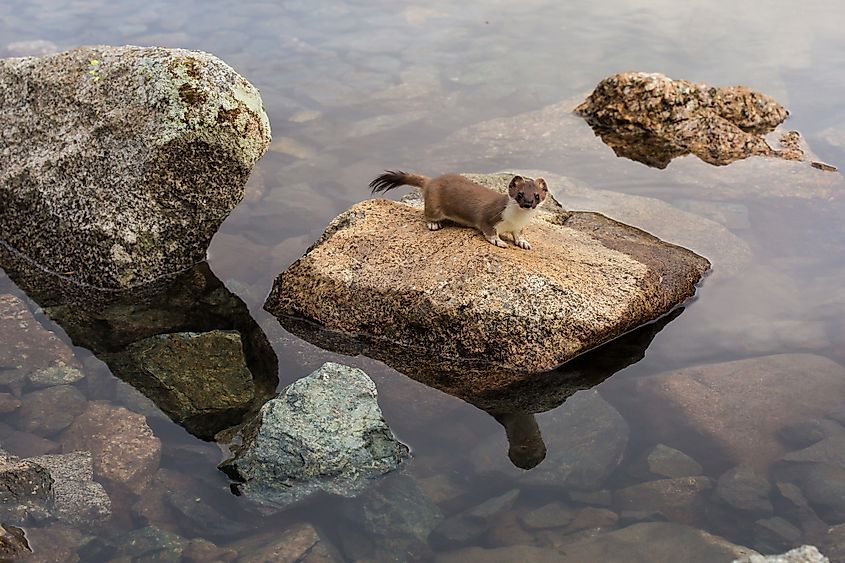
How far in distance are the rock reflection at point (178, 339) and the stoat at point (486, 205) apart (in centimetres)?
207

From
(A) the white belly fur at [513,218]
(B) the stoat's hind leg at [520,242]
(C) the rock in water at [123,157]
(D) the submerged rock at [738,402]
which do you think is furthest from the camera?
(C) the rock in water at [123,157]

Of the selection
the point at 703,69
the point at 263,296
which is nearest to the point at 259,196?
the point at 263,296

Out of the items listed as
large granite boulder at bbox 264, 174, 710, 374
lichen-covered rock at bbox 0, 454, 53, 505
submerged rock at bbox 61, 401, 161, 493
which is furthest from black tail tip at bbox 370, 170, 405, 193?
lichen-covered rock at bbox 0, 454, 53, 505

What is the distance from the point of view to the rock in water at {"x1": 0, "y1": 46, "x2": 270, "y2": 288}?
25.3ft

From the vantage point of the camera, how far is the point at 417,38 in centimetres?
1536

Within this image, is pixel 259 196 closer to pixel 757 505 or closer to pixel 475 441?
pixel 475 441

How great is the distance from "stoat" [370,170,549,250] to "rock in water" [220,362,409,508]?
85.2 inches

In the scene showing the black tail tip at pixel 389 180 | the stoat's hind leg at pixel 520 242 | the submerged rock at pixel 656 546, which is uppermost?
the black tail tip at pixel 389 180

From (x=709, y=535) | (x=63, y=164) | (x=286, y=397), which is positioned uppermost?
(x=63, y=164)

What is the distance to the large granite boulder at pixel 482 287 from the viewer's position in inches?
270

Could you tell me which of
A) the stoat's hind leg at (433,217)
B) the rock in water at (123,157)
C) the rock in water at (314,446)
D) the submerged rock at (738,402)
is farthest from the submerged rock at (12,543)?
the submerged rock at (738,402)

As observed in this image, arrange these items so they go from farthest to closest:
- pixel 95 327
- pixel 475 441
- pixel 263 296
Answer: pixel 263 296 → pixel 95 327 → pixel 475 441

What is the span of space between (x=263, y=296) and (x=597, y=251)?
337 centimetres

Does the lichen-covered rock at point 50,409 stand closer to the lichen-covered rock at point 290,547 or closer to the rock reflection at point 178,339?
the rock reflection at point 178,339
